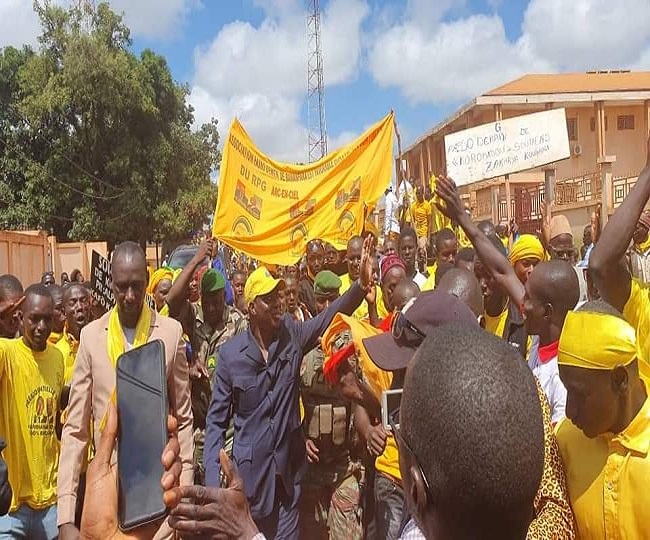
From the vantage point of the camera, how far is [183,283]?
512cm

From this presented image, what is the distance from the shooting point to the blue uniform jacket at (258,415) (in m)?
3.89

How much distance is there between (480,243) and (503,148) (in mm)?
8344

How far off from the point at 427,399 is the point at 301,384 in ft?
11.0

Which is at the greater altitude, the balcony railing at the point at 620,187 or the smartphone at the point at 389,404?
the balcony railing at the point at 620,187

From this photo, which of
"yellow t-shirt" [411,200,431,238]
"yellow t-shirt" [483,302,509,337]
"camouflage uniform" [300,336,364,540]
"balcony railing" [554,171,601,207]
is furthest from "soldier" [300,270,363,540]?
"balcony railing" [554,171,601,207]

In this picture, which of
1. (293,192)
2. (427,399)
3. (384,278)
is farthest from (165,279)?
(427,399)

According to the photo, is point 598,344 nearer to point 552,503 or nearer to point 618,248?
point 552,503

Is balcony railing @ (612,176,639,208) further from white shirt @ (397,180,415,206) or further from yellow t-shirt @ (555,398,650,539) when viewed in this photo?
yellow t-shirt @ (555,398,650,539)

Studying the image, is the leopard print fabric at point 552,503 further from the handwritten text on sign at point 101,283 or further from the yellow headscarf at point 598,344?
the handwritten text on sign at point 101,283

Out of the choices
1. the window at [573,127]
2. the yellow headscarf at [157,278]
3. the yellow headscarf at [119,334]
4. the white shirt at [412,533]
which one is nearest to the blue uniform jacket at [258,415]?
the yellow headscarf at [119,334]

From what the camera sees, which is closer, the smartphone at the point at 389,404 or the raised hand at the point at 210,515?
the raised hand at the point at 210,515

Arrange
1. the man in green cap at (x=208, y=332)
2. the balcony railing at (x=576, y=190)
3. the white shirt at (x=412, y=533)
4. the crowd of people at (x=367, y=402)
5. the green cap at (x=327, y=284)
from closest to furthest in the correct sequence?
the crowd of people at (x=367, y=402)
the white shirt at (x=412, y=533)
the man in green cap at (x=208, y=332)
the green cap at (x=327, y=284)
the balcony railing at (x=576, y=190)

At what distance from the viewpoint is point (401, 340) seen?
2754 millimetres

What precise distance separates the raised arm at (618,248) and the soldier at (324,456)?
72.6 inches
